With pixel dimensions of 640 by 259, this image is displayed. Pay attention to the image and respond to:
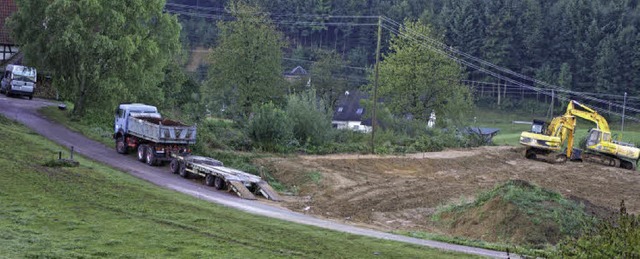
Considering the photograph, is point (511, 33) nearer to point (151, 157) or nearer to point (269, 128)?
point (269, 128)

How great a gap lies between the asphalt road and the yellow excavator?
94.2 ft

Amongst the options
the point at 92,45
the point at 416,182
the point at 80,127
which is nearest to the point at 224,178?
the point at 416,182

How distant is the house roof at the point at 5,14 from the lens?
206ft

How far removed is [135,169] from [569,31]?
9136 cm

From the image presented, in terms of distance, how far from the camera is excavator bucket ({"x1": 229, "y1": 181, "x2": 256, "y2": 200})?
105ft

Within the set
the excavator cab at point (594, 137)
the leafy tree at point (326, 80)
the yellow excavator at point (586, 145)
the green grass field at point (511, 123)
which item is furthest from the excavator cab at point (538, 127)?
the leafy tree at point (326, 80)

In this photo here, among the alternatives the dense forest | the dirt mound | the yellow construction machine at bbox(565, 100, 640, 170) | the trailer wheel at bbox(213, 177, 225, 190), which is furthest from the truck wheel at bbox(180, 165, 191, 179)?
the dense forest

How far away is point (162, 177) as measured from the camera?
34344 mm

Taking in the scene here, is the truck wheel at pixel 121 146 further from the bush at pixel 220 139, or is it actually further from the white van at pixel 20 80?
the white van at pixel 20 80

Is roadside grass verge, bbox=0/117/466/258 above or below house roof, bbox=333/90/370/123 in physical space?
below

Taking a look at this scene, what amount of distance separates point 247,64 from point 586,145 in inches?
1194

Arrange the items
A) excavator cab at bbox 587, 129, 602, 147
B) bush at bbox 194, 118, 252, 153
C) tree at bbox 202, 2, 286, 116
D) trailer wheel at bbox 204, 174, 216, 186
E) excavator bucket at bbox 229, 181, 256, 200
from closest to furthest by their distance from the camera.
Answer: excavator bucket at bbox 229, 181, 256, 200
trailer wheel at bbox 204, 174, 216, 186
bush at bbox 194, 118, 252, 153
excavator cab at bbox 587, 129, 602, 147
tree at bbox 202, 2, 286, 116

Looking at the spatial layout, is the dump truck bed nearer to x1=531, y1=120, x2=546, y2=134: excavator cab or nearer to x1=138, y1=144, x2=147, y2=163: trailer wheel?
x1=138, y1=144, x2=147, y2=163: trailer wheel

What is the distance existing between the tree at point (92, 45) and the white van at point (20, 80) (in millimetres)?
6013
